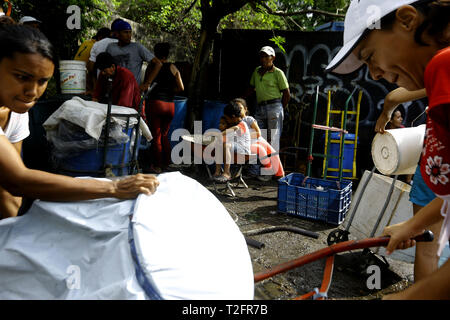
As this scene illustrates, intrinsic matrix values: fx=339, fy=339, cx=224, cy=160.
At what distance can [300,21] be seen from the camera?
52.1 ft

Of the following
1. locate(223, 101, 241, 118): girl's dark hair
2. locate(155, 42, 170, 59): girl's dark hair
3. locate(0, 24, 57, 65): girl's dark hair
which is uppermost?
locate(155, 42, 170, 59): girl's dark hair

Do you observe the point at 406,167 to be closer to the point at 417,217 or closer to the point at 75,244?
the point at 417,217

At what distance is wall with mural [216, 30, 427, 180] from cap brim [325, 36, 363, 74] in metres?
5.74

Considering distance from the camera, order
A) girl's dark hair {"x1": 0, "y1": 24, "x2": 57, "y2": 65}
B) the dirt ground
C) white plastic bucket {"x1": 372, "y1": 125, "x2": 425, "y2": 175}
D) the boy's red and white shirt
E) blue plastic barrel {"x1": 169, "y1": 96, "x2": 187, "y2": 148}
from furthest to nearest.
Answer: blue plastic barrel {"x1": 169, "y1": 96, "x2": 187, "y2": 148} → the dirt ground → white plastic bucket {"x1": 372, "y1": 125, "x2": 425, "y2": 175} → girl's dark hair {"x1": 0, "y1": 24, "x2": 57, "y2": 65} → the boy's red and white shirt

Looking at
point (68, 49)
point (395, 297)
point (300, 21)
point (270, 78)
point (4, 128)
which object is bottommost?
point (395, 297)

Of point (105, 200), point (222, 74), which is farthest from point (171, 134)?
point (105, 200)

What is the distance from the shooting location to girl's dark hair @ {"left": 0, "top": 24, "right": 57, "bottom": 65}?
1470mm

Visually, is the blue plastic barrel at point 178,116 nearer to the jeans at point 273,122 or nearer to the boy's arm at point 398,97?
the jeans at point 273,122

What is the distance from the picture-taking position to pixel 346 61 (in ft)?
4.42

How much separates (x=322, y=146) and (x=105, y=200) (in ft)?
20.0

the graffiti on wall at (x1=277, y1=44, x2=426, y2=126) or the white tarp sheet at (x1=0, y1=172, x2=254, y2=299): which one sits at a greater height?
the graffiti on wall at (x1=277, y1=44, x2=426, y2=126)

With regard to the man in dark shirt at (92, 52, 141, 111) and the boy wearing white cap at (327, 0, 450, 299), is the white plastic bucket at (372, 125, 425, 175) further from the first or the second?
the man in dark shirt at (92, 52, 141, 111)

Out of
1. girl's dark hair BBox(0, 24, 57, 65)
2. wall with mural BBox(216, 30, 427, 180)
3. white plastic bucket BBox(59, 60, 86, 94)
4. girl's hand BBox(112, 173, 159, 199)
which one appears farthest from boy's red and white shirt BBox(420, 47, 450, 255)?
wall with mural BBox(216, 30, 427, 180)

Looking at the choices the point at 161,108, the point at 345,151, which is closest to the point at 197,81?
the point at 161,108
